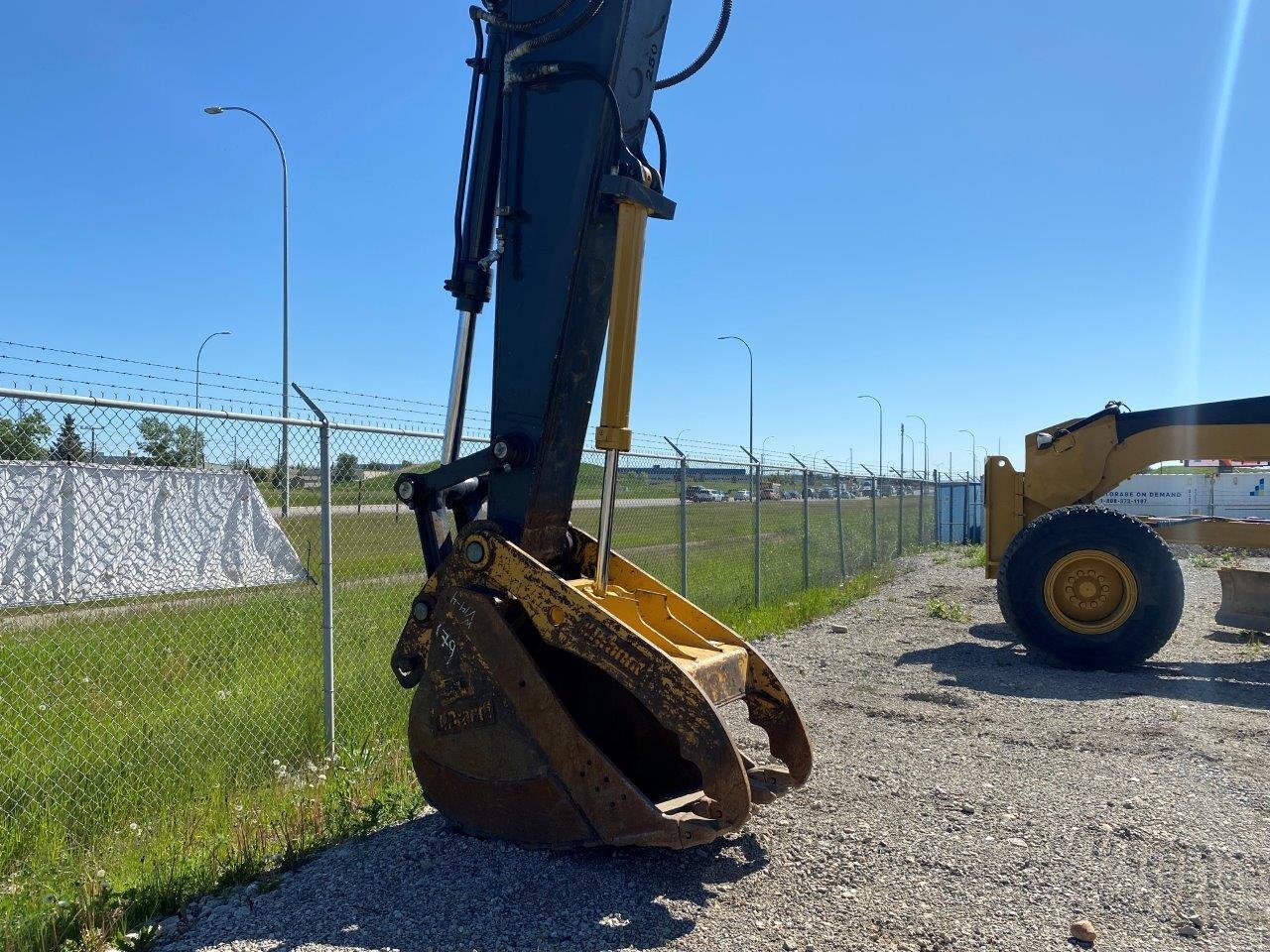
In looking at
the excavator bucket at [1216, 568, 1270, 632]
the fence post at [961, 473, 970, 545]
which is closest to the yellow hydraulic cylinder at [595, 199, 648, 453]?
the excavator bucket at [1216, 568, 1270, 632]

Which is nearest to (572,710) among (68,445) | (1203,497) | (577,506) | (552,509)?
(552,509)

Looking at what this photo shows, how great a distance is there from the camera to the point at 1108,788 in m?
5.11

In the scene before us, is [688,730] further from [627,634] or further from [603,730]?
[603,730]

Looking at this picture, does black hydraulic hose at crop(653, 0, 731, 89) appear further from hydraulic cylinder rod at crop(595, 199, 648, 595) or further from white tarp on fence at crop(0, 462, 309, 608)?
white tarp on fence at crop(0, 462, 309, 608)

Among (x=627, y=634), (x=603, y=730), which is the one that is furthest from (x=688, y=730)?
(x=603, y=730)

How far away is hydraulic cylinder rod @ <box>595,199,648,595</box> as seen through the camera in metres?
3.80

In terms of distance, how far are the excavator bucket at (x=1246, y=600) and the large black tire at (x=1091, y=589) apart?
8.12 ft

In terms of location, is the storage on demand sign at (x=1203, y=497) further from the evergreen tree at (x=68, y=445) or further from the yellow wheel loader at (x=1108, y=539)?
the evergreen tree at (x=68, y=445)

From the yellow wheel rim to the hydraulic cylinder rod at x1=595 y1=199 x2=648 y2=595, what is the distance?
635cm

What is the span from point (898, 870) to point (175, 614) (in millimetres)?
3640

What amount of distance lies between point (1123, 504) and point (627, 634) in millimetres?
28002

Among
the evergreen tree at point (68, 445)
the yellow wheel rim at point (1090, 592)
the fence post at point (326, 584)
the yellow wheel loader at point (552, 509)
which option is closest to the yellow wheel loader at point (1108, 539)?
the yellow wheel rim at point (1090, 592)

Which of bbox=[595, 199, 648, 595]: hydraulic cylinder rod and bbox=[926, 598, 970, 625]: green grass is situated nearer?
bbox=[595, 199, 648, 595]: hydraulic cylinder rod

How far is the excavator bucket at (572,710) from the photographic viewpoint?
3455 millimetres
